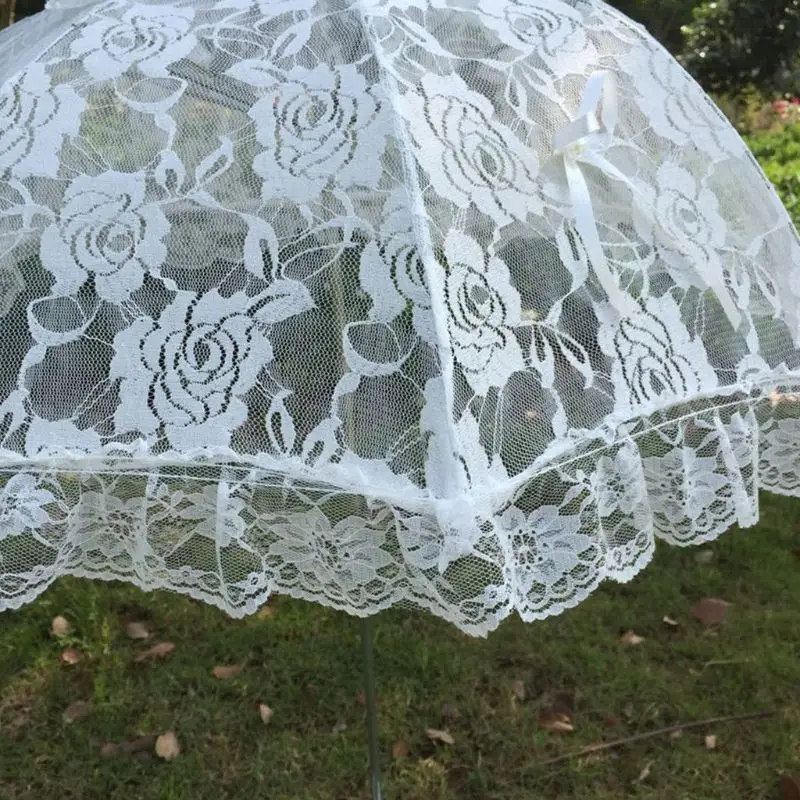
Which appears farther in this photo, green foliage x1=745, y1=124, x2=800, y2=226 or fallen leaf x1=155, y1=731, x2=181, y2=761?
green foliage x1=745, y1=124, x2=800, y2=226

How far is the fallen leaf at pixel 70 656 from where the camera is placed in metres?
2.42

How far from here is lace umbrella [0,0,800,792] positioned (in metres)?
1.00

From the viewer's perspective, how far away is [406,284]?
1.04 m

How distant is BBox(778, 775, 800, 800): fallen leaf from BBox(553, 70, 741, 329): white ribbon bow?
4.66 ft

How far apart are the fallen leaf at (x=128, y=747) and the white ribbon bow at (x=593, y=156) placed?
165cm

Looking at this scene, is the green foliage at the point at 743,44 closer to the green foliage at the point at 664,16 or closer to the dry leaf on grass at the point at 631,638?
the green foliage at the point at 664,16

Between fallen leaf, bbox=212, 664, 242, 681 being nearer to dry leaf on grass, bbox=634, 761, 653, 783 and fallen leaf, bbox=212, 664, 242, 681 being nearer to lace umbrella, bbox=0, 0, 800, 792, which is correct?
dry leaf on grass, bbox=634, 761, 653, 783

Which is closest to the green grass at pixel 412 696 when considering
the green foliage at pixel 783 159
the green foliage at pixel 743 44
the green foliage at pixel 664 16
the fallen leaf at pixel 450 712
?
the fallen leaf at pixel 450 712

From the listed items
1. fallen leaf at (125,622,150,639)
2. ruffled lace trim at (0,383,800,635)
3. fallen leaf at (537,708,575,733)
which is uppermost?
ruffled lace trim at (0,383,800,635)

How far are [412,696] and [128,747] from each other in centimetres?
67

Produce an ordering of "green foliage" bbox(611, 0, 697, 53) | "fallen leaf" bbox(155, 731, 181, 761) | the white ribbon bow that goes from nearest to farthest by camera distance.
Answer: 1. the white ribbon bow
2. "fallen leaf" bbox(155, 731, 181, 761)
3. "green foliage" bbox(611, 0, 697, 53)

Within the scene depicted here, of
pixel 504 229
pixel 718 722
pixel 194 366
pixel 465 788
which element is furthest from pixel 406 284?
pixel 718 722

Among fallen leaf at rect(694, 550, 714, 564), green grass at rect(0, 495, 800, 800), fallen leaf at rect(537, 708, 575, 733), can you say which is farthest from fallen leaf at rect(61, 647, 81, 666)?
fallen leaf at rect(694, 550, 714, 564)

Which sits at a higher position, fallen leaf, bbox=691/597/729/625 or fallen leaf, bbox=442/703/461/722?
fallen leaf, bbox=691/597/729/625
